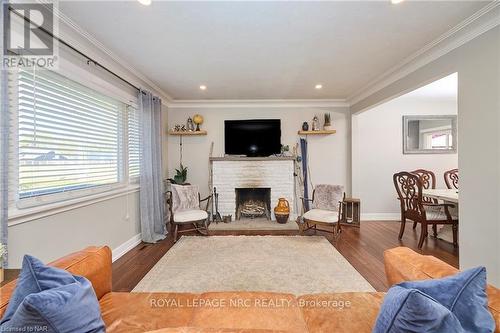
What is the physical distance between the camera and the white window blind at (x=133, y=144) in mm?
3521

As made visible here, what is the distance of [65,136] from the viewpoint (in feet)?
7.64

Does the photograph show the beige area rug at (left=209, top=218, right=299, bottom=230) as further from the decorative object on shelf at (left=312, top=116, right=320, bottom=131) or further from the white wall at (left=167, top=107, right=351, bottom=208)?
the decorative object on shelf at (left=312, top=116, right=320, bottom=131)

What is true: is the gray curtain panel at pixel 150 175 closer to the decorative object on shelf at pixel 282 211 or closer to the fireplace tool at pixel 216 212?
the fireplace tool at pixel 216 212

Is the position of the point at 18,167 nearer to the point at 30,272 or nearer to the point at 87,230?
the point at 87,230

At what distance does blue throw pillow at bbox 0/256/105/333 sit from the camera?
0.74 meters

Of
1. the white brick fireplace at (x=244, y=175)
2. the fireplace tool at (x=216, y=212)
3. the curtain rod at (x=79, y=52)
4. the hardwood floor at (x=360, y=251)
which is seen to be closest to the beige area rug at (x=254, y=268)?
the hardwood floor at (x=360, y=251)

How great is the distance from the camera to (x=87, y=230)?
258 cm

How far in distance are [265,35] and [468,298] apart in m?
2.40

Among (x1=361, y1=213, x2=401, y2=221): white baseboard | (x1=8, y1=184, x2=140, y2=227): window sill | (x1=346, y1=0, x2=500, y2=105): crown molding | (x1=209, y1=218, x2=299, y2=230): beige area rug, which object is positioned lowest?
(x1=209, y1=218, x2=299, y2=230): beige area rug

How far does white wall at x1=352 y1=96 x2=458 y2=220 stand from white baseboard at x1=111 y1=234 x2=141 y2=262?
414 centimetres

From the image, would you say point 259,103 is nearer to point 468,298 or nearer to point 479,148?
point 479,148

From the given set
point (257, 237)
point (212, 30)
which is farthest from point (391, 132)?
point (212, 30)

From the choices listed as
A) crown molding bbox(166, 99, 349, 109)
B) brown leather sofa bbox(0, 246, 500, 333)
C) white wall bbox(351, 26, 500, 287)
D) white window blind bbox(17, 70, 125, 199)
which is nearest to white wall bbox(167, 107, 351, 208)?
crown molding bbox(166, 99, 349, 109)

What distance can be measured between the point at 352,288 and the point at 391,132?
3.76m
